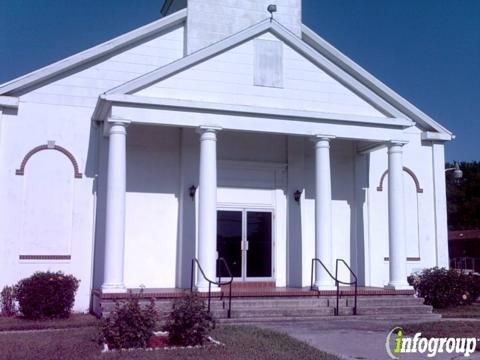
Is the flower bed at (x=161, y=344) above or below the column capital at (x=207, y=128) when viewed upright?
below

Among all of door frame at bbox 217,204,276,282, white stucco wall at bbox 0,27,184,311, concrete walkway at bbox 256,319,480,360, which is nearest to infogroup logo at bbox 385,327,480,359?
concrete walkway at bbox 256,319,480,360

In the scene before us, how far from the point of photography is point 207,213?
15.9 meters

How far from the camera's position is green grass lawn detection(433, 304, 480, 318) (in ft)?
54.9

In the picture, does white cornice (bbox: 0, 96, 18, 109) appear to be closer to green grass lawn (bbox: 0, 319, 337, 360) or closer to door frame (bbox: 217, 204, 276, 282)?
door frame (bbox: 217, 204, 276, 282)

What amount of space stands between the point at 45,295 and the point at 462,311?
1169 centimetres

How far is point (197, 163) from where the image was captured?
18.6 m

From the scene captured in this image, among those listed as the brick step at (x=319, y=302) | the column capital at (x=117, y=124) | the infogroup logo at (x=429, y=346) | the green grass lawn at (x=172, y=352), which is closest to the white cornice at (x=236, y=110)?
the column capital at (x=117, y=124)

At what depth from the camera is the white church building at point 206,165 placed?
53.9ft

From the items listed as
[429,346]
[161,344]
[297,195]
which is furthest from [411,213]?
[161,344]

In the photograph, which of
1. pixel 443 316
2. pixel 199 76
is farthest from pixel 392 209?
pixel 199 76

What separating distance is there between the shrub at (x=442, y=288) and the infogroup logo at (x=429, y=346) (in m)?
7.53

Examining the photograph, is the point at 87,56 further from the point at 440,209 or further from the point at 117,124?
the point at 440,209

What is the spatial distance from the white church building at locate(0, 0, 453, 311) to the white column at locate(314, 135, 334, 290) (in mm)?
41

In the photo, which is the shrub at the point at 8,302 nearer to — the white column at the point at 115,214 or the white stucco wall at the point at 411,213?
the white column at the point at 115,214
